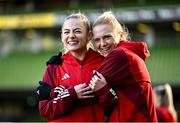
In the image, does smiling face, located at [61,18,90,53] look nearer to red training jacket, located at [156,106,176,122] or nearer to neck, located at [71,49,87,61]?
neck, located at [71,49,87,61]

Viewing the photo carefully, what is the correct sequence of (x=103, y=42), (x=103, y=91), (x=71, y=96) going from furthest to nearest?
1. (x=103, y=42)
2. (x=71, y=96)
3. (x=103, y=91)

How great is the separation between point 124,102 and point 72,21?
663mm

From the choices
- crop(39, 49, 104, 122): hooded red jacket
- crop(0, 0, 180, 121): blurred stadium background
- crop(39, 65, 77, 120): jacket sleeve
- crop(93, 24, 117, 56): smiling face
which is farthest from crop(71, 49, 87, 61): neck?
crop(0, 0, 180, 121): blurred stadium background

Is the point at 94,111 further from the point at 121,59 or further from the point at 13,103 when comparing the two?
the point at 13,103

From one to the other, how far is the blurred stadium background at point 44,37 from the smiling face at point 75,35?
1603 cm

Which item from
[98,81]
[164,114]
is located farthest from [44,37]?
[98,81]

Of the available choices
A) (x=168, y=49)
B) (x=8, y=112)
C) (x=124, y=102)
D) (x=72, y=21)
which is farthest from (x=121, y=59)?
(x=8, y=112)

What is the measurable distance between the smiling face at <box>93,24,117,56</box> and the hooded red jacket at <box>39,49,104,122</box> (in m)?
0.11

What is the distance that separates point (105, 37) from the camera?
3.45 m

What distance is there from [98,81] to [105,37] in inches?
13.9

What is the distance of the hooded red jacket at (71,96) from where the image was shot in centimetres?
336

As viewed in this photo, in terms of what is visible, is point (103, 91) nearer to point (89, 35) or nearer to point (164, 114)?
point (89, 35)

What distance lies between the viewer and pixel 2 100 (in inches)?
921

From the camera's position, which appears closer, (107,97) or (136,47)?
(107,97)
